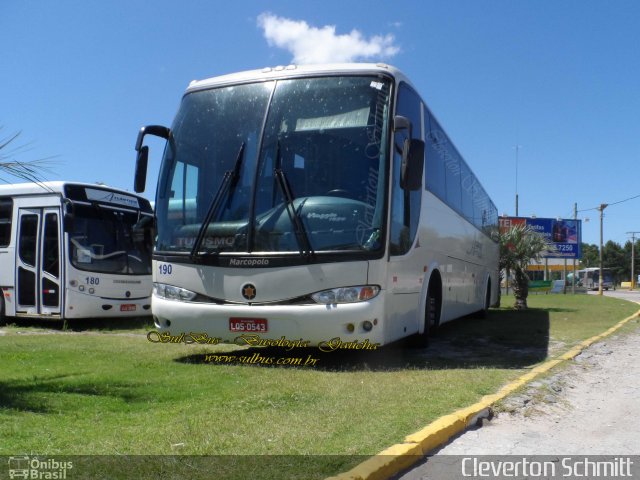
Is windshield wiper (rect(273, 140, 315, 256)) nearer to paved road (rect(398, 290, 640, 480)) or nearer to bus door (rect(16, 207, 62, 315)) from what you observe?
paved road (rect(398, 290, 640, 480))

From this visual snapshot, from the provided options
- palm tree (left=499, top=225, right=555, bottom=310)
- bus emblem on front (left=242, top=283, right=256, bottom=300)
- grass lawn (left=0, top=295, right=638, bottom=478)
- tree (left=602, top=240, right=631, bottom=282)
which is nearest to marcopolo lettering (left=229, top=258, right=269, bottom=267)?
bus emblem on front (left=242, top=283, right=256, bottom=300)

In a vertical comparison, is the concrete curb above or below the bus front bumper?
below

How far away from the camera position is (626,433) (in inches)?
222

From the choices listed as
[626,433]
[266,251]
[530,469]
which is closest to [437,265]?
[266,251]

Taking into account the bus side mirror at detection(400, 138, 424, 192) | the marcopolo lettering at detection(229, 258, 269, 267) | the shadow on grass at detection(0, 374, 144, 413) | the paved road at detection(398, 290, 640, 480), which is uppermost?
the bus side mirror at detection(400, 138, 424, 192)

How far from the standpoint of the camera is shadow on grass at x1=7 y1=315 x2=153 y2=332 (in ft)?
47.6

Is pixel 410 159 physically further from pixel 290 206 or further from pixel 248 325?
pixel 248 325

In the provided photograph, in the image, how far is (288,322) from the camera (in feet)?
25.2

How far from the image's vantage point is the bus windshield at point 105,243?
13930mm

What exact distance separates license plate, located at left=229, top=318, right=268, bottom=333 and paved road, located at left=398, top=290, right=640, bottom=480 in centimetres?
298

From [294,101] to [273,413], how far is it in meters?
4.26

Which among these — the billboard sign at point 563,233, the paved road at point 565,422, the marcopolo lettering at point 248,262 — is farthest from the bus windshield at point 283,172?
the billboard sign at point 563,233

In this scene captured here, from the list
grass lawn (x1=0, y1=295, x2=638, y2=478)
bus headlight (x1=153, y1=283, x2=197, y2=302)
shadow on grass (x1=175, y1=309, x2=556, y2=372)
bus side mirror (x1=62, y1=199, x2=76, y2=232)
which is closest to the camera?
grass lawn (x1=0, y1=295, x2=638, y2=478)

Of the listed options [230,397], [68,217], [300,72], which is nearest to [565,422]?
[230,397]
